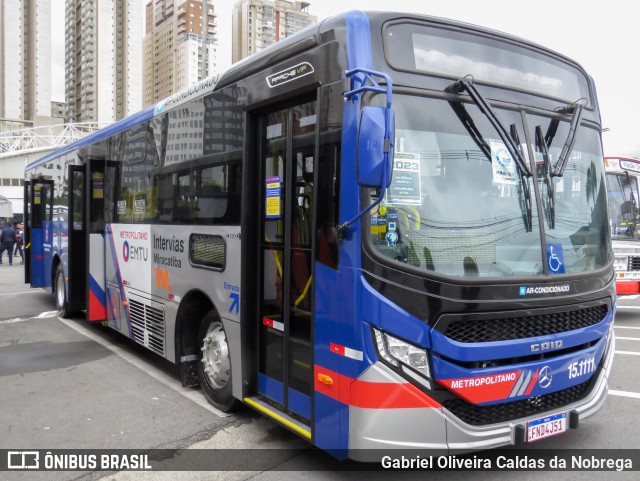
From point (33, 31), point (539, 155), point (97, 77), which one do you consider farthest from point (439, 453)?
point (33, 31)

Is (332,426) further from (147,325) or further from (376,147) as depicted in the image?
(147,325)

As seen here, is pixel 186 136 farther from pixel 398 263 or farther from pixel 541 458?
pixel 541 458

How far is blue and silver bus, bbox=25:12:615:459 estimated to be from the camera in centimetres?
340

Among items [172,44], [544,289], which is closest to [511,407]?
[544,289]

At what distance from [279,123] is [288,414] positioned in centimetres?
218

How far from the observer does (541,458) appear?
4.21 metres

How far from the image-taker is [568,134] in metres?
4.08

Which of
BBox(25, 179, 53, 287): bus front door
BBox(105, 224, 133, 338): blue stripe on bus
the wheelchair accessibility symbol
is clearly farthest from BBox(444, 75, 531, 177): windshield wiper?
BBox(25, 179, 53, 287): bus front door

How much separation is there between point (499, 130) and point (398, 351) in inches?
62.6

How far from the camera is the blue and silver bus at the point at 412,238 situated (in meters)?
3.40

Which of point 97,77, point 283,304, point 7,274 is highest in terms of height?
→ point 97,77

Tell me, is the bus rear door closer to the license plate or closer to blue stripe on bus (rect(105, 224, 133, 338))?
blue stripe on bus (rect(105, 224, 133, 338))

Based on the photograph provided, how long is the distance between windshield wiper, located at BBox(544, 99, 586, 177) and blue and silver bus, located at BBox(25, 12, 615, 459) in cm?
1

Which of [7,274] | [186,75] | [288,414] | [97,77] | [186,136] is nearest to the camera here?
[288,414]
